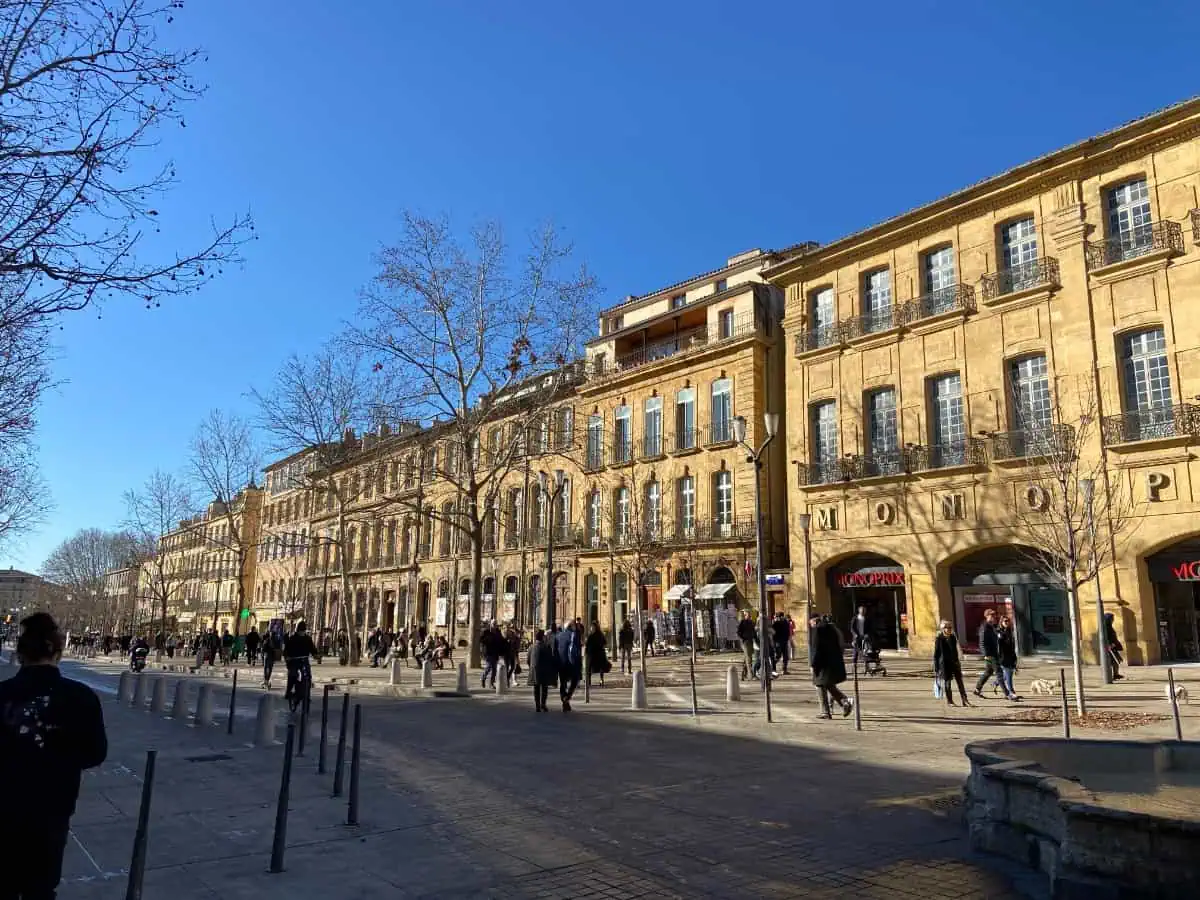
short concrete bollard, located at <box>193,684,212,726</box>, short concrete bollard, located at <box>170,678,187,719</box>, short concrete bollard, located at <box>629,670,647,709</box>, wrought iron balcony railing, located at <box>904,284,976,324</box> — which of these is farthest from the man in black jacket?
wrought iron balcony railing, located at <box>904,284,976,324</box>

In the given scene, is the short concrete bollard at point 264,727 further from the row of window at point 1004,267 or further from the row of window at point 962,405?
the row of window at point 1004,267

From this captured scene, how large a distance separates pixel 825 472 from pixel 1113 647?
37.1ft

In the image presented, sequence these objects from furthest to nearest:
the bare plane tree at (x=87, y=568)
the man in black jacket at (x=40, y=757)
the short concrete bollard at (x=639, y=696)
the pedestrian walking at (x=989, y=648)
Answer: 1. the bare plane tree at (x=87, y=568)
2. the short concrete bollard at (x=639, y=696)
3. the pedestrian walking at (x=989, y=648)
4. the man in black jacket at (x=40, y=757)

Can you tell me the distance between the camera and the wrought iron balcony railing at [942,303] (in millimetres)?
26359

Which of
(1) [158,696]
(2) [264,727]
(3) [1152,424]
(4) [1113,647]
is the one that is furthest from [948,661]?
(1) [158,696]

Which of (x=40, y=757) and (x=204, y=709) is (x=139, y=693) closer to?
(x=204, y=709)

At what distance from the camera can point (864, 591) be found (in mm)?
29969

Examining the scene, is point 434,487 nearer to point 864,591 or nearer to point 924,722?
point 864,591

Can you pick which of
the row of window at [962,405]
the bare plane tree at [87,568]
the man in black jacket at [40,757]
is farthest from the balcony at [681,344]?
the bare plane tree at [87,568]

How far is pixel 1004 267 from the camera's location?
26141 millimetres

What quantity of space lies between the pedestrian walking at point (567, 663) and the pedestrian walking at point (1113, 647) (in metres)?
12.1

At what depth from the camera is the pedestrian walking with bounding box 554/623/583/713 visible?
16.3 m

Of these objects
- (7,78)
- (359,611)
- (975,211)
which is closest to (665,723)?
(7,78)

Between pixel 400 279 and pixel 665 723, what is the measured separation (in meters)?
18.1
